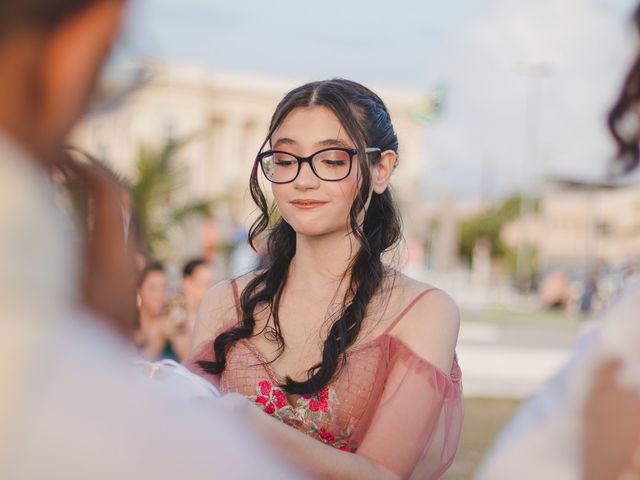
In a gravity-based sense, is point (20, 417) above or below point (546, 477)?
above

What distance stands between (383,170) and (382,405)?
0.64m

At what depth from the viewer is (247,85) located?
88.5 meters

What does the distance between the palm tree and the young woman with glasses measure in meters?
12.2

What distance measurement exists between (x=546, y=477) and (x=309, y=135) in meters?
1.51

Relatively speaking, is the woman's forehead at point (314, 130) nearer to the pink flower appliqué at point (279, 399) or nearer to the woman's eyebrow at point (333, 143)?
the woman's eyebrow at point (333, 143)

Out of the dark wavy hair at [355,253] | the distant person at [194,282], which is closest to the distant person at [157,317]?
the distant person at [194,282]

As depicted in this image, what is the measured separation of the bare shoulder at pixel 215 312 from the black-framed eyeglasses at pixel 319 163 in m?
0.29

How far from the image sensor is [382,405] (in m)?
2.23

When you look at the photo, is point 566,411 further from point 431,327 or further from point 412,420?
point 431,327

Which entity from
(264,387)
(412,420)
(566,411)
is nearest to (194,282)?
(264,387)

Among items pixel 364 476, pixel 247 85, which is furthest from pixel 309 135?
pixel 247 85

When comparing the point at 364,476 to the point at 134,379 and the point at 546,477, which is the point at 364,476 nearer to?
the point at 546,477

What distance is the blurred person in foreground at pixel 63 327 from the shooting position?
2.51ft

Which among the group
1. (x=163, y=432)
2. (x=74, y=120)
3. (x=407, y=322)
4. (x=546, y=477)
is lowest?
(x=407, y=322)
